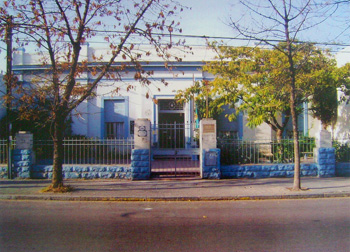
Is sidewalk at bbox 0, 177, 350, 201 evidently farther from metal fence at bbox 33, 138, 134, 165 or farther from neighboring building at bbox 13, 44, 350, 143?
neighboring building at bbox 13, 44, 350, 143

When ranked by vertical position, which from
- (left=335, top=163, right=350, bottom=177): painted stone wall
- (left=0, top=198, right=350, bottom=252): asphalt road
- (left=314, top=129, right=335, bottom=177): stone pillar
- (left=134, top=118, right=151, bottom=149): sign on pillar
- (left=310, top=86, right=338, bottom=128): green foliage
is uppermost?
(left=310, top=86, right=338, bottom=128): green foliage

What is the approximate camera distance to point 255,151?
40.0 ft

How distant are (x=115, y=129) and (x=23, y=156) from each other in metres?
7.40

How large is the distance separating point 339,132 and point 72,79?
1386cm

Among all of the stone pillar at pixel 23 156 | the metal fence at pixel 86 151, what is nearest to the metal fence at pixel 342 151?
the metal fence at pixel 86 151

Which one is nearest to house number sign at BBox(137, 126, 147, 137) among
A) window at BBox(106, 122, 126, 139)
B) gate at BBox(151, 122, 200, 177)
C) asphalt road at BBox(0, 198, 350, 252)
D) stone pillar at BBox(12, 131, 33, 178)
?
gate at BBox(151, 122, 200, 177)

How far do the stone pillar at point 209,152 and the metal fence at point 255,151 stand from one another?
2.31 ft

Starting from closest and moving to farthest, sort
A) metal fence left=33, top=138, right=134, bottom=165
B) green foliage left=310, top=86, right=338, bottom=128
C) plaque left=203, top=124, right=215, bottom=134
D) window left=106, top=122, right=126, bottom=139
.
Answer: plaque left=203, top=124, right=215, bottom=134 < metal fence left=33, top=138, right=134, bottom=165 < green foliage left=310, top=86, right=338, bottom=128 < window left=106, top=122, right=126, bottom=139

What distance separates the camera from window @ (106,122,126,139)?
1876 centimetres

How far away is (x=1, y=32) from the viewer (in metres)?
9.05

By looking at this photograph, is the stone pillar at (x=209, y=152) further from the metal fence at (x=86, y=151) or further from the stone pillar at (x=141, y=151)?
the metal fence at (x=86, y=151)

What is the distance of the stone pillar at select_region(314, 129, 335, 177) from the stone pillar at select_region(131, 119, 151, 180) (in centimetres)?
664

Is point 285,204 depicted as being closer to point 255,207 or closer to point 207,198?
point 255,207

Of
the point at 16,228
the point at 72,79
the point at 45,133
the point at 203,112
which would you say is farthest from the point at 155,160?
the point at 16,228
